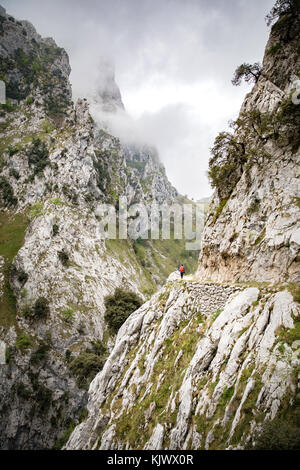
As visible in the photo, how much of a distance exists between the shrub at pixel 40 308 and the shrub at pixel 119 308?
25856mm

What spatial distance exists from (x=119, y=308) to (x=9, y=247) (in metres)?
51.8

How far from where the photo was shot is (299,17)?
20.5 m

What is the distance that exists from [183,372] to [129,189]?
601 feet

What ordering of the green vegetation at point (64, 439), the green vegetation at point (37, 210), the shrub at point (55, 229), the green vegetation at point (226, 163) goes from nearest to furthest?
the green vegetation at point (226, 163)
the green vegetation at point (64, 439)
the shrub at point (55, 229)
the green vegetation at point (37, 210)

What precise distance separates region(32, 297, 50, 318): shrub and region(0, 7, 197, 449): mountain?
10.3 inches

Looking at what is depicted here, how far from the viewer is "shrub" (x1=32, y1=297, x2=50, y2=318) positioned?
207 feet

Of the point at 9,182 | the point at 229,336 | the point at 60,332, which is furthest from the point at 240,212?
the point at 9,182

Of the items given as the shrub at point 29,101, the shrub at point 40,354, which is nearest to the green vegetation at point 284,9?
the shrub at point 40,354

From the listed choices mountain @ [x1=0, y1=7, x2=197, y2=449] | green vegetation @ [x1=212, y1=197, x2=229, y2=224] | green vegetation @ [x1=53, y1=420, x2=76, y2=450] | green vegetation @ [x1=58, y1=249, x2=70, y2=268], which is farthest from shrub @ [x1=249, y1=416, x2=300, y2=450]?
green vegetation @ [x1=58, y1=249, x2=70, y2=268]

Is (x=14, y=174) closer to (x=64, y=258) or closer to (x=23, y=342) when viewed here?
(x=64, y=258)

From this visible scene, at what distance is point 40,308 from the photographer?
6356cm

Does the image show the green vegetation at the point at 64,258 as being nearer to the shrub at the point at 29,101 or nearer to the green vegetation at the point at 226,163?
the green vegetation at the point at 226,163

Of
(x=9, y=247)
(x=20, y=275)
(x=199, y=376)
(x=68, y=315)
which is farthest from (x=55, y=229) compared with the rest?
(x=199, y=376)

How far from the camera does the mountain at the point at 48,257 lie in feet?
171
